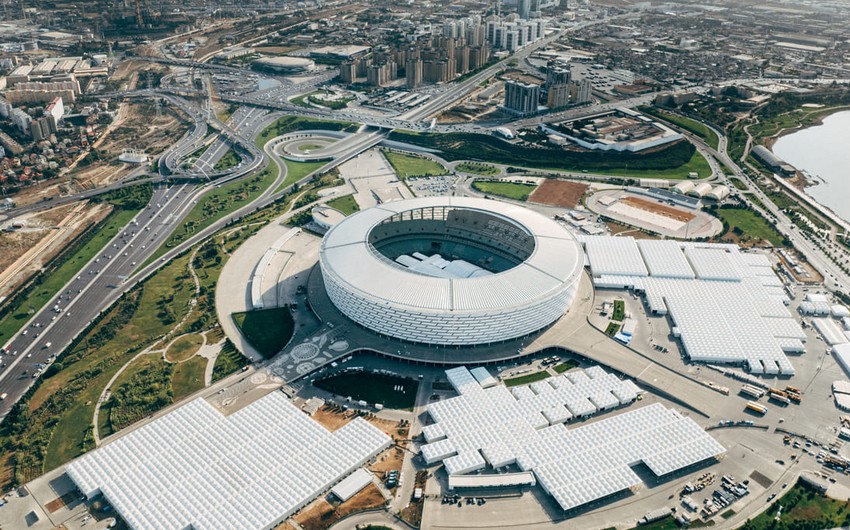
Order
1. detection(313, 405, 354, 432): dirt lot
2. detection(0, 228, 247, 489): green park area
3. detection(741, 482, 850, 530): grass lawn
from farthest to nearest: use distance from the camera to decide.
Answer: detection(313, 405, 354, 432): dirt lot < detection(0, 228, 247, 489): green park area < detection(741, 482, 850, 530): grass lawn

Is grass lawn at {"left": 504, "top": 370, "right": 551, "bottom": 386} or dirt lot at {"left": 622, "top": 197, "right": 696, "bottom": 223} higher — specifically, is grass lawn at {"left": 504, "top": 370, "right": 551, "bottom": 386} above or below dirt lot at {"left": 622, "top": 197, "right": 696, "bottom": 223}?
below

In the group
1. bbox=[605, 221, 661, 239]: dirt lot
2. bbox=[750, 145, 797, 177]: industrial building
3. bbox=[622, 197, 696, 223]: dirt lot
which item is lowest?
bbox=[605, 221, 661, 239]: dirt lot

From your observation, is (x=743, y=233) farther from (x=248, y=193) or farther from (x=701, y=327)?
(x=248, y=193)

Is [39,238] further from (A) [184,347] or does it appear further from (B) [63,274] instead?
(A) [184,347]

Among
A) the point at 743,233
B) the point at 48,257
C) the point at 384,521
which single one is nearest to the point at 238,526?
the point at 384,521

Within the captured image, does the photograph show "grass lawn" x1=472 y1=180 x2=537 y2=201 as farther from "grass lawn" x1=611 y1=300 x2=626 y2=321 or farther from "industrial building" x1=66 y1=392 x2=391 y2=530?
"industrial building" x1=66 y1=392 x2=391 y2=530

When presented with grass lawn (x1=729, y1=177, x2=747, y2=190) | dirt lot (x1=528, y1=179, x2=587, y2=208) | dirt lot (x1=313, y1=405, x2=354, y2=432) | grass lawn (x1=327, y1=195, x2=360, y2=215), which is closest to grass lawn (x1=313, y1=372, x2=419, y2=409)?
dirt lot (x1=313, y1=405, x2=354, y2=432)

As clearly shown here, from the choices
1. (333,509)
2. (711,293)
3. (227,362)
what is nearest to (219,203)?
(227,362)
